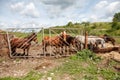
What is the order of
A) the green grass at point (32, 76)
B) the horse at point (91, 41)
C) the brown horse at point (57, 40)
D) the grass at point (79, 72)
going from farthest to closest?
the horse at point (91, 41) → the brown horse at point (57, 40) → the grass at point (79, 72) → the green grass at point (32, 76)

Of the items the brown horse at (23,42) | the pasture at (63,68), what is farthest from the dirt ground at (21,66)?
the brown horse at (23,42)

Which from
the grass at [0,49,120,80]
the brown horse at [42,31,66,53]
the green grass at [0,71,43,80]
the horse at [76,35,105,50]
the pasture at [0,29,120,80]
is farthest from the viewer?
the horse at [76,35,105,50]

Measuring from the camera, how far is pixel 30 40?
1377 centimetres

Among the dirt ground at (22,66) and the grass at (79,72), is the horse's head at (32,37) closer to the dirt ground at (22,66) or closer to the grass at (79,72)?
the dirt ground at (22,66)

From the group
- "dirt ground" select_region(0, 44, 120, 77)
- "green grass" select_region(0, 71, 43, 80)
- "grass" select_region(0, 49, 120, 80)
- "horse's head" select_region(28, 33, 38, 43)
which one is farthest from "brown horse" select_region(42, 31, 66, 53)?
"green grass" select_region(0, 71, 43, 80)

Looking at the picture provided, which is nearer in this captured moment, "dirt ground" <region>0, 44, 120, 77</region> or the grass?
the grass

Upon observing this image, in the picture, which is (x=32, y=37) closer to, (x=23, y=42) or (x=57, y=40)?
(x=23, y=42)

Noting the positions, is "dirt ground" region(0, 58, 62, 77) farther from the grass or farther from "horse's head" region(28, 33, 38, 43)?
"horse's head" region(28, 33, 38, 43)

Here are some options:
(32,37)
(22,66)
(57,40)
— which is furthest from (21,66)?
(57,40)

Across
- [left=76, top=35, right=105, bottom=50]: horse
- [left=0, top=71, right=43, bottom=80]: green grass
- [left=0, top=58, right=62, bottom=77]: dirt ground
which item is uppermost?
[left=76, top=35, right=105, bottom=50]: horse

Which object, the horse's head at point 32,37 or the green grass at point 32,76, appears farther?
the horse's head at point 32,37

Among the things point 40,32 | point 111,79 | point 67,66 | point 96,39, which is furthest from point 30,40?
point 111,79

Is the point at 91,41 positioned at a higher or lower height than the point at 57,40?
lower

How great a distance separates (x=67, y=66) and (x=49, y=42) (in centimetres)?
414
